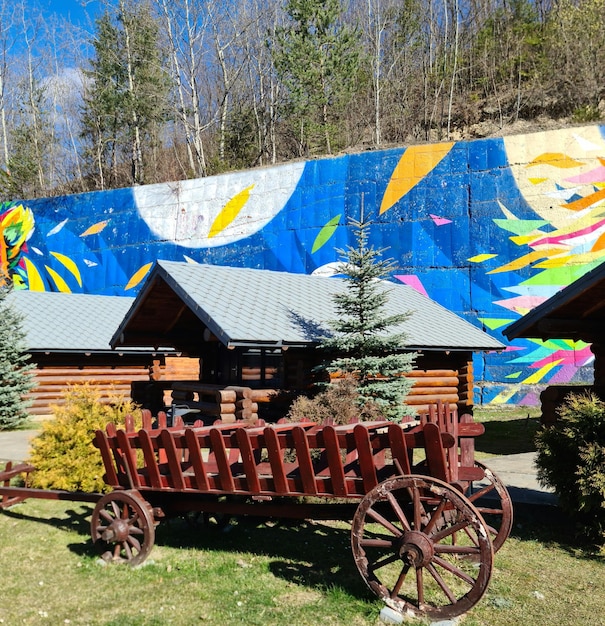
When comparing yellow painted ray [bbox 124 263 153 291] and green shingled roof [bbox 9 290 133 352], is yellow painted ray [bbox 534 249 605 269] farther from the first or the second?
yellow painted ray [bbox 124 263 153 291]

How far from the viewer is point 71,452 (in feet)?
28.7

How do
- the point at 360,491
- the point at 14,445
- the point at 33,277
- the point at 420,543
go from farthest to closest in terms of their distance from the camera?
the point at 33,277
the point at 14,445
the point at 360,491
the point at 420,543

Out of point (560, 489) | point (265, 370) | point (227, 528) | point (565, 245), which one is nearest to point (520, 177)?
point (565, 245)

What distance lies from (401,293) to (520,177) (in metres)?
6.67

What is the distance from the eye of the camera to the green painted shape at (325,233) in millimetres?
24344

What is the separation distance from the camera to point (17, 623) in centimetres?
477

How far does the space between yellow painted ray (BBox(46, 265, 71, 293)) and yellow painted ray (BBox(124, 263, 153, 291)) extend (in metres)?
4.03

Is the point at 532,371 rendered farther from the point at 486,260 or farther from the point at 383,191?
the point at 383,191

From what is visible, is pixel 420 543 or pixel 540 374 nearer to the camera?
pixel 420 543

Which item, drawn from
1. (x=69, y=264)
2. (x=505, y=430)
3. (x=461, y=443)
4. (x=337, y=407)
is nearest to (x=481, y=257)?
(x=505, y=430)

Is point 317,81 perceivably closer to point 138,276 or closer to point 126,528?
point 138,276

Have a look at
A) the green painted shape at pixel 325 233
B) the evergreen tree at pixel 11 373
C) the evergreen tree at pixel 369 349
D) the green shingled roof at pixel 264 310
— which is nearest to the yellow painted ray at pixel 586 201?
the green shingled roof at pixel 264 310

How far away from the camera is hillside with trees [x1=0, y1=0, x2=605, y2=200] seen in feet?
100

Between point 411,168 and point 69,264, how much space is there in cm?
1760
